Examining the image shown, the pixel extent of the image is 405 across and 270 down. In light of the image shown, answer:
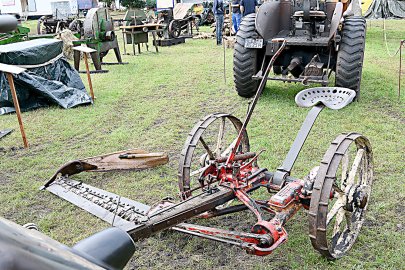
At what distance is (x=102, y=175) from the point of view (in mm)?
4418

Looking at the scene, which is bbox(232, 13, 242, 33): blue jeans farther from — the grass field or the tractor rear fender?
the tractor rear fender

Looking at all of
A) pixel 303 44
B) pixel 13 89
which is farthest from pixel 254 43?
pixel 13 89

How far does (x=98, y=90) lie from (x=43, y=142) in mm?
3047

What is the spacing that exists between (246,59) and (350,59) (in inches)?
60.5

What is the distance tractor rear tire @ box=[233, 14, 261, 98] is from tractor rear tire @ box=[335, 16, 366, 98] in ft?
4.16

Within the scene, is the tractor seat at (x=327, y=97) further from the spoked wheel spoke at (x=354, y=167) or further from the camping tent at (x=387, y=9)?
the camping tent at (x=387, y=9)

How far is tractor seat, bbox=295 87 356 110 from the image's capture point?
10.7 ft

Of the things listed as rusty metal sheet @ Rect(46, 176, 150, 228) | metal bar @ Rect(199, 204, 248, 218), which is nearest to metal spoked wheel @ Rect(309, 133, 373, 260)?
metal bar @ Rect(199, 204, 248, 218)

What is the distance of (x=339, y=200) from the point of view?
9.89 feet

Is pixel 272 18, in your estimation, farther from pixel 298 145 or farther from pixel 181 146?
pixel 298 145

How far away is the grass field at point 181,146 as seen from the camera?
308 centimetres

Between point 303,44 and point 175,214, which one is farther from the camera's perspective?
point 303,44

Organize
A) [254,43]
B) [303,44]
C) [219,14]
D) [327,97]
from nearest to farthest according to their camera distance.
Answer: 1. [327,97]
2. [303,44]
3. [254,43]
4. [219,14]

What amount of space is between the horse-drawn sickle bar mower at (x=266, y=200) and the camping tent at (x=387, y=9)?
18994 mm
